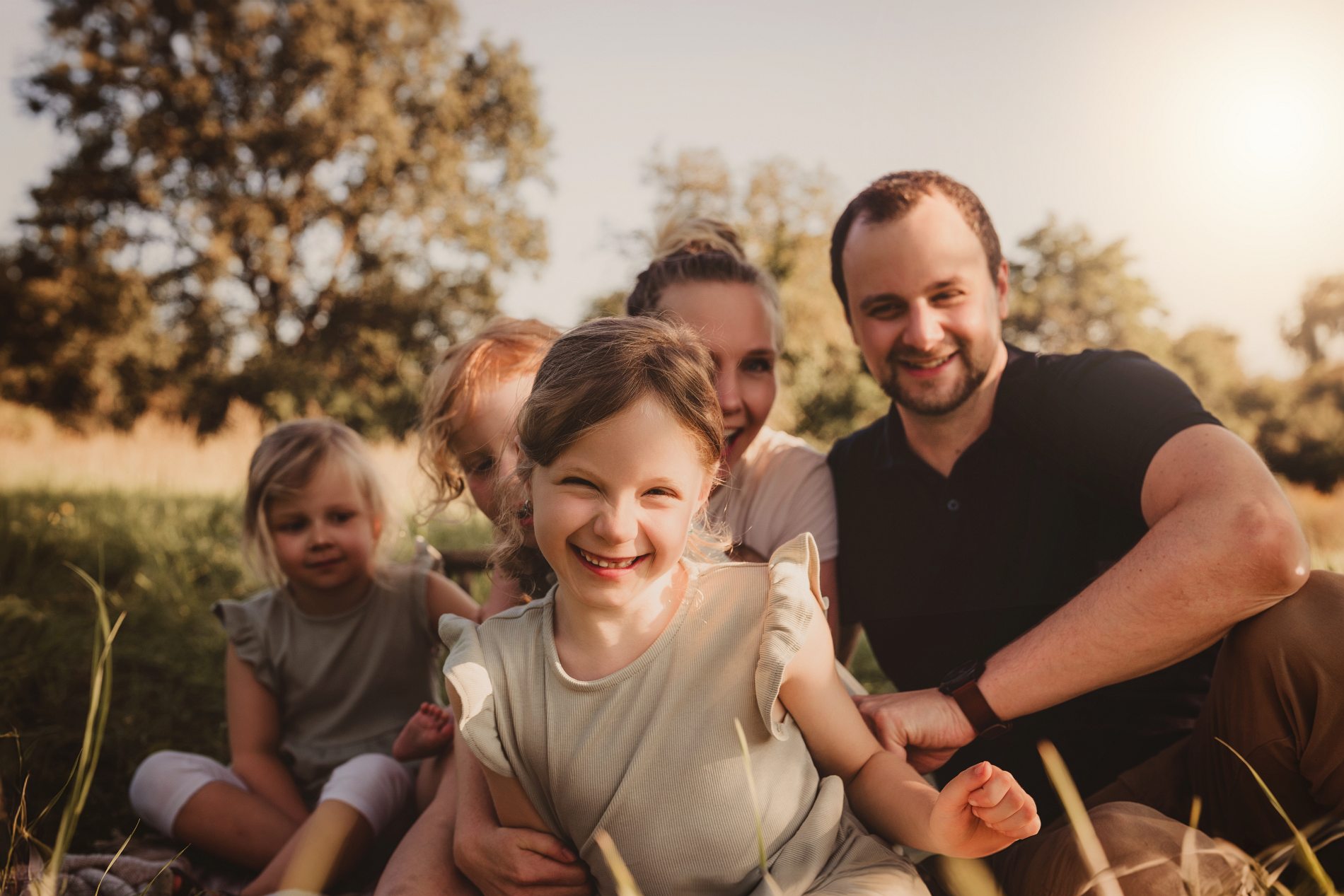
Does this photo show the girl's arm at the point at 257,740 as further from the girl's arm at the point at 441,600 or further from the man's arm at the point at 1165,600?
the man's arm at the point at 1165,600

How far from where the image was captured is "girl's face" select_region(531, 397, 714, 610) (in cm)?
168

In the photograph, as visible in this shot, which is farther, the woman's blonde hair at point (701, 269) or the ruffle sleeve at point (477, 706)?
the woman's blonde hair at point (701, 269)

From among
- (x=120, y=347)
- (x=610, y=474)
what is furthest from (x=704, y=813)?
(x=120, y=347)

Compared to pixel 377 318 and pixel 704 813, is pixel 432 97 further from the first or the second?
pixel 704 813

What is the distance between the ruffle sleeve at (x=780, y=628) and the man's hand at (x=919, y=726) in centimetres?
31

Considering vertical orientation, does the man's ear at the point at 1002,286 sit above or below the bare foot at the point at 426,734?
above

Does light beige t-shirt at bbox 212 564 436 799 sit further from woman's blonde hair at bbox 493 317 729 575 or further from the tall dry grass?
the tall dry grass

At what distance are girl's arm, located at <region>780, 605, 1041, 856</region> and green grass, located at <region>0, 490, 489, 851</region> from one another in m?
1.47

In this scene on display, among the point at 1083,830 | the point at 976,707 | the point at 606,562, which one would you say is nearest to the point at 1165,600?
the point at 976,707

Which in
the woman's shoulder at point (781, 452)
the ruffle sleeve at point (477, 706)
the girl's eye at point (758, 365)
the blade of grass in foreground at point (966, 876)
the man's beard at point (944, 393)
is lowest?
the blade of grass in foreground at point (966, 876)

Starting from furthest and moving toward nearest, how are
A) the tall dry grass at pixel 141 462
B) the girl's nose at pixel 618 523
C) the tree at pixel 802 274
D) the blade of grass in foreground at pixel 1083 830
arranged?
the tree at pixel 802 274 < the tall dry grass at pixel 141 462 < the girl's nose at pixel 618 523 < the blade of grass in foreground at pixel 1083 830

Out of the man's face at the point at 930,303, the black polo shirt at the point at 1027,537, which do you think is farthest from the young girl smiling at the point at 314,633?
the man's face at the point at 930,303

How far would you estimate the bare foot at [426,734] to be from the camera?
2510mm

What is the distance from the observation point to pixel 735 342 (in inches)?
104
